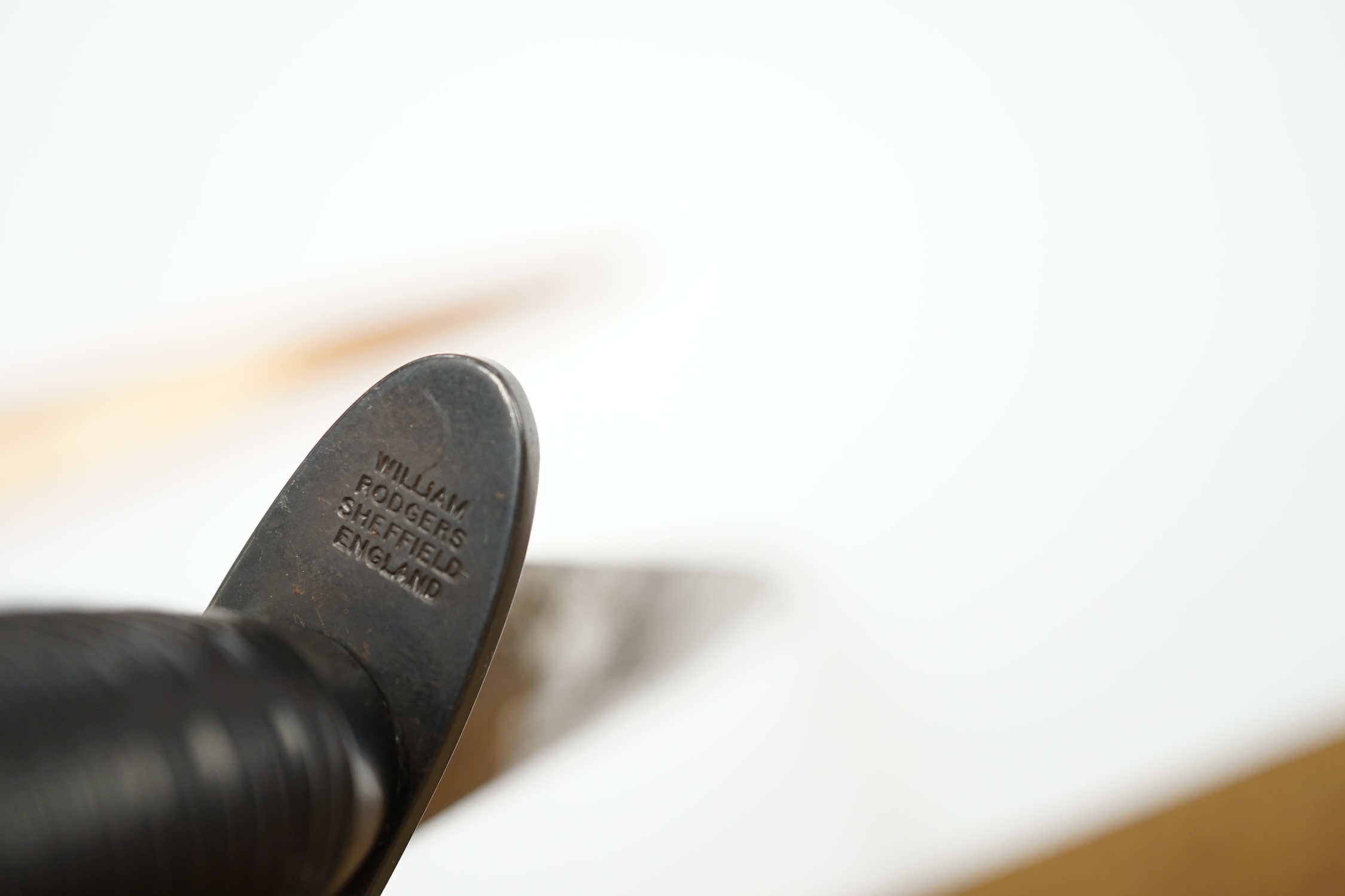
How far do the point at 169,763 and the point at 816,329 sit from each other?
0.38m

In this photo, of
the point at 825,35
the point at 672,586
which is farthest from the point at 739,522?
the point at 825,35

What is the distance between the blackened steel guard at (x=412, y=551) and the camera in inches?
17.8

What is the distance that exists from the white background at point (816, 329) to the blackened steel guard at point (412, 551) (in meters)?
0.08

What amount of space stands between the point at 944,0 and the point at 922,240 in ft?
0.47

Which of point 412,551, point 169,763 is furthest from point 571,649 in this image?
point 169,763

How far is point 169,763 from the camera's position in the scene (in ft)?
1.10

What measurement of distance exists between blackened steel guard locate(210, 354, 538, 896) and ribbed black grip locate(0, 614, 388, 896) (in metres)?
0.04

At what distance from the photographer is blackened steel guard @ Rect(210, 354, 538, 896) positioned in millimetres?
452

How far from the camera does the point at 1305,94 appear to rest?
0.60 meters

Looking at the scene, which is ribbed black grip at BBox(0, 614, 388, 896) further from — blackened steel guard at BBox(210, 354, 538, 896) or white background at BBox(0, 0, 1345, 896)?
white background at BBox(0, 0, 1345, 896)

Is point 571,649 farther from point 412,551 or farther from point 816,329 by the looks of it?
point 816,329

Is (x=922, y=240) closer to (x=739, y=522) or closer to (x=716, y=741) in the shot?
(x=739, y=522)

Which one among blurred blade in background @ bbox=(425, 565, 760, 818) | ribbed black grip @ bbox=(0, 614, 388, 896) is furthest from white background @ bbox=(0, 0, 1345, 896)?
ribbed black grip @ bbox=(0, 614, 388, 896)

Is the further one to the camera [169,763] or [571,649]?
[571,649]
